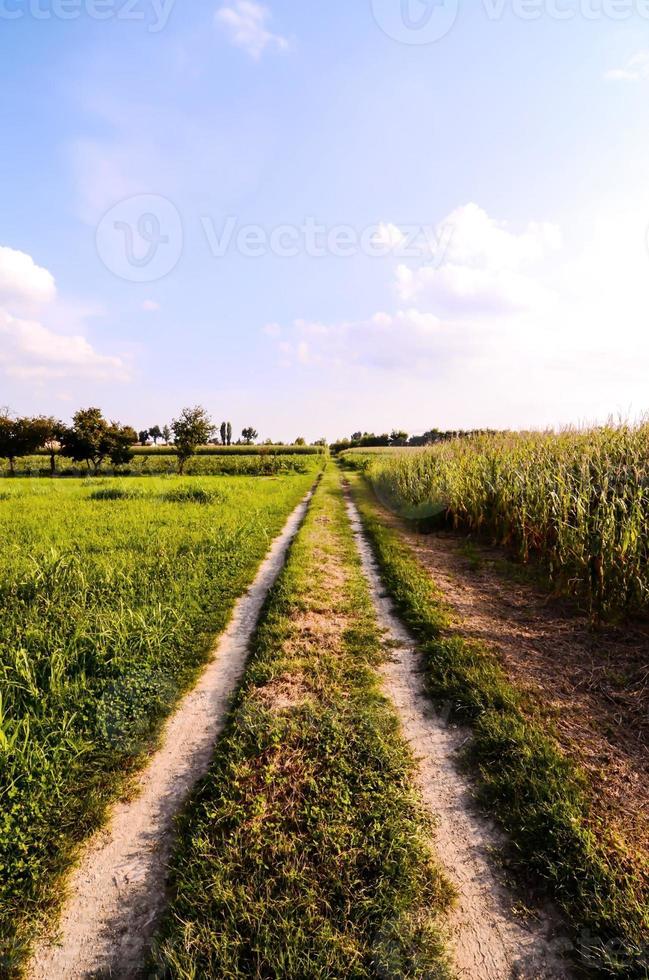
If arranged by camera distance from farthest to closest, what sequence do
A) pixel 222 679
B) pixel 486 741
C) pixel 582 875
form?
pixel 222 679
pixel 486 741
pixel 582 875

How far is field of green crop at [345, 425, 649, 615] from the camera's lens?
5828 mm

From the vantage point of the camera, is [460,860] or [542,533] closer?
[460,860]

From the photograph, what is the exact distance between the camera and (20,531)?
10805 millimetres

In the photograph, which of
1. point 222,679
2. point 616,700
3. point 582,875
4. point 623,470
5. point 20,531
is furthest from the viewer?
point 20,531

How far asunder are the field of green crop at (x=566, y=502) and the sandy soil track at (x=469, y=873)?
3.51m

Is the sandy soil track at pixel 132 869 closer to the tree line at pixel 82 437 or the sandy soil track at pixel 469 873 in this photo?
the sandy soil track at pixel 469 873

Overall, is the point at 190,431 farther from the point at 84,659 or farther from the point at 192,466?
the point at 84,659

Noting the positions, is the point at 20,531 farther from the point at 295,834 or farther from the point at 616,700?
the point at 616,700

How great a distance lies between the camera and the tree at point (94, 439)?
4350 centimetres

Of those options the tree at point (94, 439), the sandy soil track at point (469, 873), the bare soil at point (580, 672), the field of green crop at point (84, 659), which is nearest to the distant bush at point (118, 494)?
the field of green crop at point (84, 659)

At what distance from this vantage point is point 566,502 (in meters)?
6.75

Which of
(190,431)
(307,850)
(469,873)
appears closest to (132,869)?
(307,850)

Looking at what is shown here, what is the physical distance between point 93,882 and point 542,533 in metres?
8.54

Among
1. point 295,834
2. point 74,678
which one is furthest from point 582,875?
point 74,678
